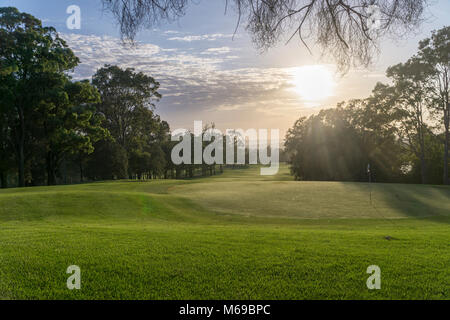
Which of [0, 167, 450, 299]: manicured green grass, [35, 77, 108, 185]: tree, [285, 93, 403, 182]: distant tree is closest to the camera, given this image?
[0, 167, 450, 299]: manicured green grass

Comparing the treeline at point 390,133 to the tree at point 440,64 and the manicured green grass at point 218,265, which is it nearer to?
the tree at point 440,64

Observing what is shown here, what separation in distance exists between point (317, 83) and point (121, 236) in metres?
5.89

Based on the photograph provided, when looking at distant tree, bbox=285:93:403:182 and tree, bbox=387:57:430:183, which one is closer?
tree, bbox=387:57:430:183

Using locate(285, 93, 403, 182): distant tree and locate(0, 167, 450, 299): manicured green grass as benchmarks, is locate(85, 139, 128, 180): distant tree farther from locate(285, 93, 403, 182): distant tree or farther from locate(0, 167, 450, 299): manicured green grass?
locate(0, 167, 450, 299): manicured green grass

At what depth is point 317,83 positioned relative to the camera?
Answer: 22.2 feet

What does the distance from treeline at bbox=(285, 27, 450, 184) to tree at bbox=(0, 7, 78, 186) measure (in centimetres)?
3682

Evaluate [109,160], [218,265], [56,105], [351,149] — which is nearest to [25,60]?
[56,105]

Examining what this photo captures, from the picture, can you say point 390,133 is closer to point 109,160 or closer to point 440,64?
point 440,64

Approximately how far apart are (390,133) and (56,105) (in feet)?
138

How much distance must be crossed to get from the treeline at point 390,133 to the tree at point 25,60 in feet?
121

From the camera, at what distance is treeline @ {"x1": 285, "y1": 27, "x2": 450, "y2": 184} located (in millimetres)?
33375

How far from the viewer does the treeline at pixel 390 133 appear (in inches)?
1314

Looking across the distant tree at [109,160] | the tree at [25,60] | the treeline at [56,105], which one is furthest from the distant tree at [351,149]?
the tree at [25,60]

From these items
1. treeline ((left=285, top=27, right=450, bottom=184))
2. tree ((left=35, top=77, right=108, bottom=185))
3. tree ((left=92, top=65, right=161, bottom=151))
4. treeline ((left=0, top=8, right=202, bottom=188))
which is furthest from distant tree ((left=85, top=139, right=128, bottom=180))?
treeline ((left=285, top=27, right=450, bottom=184))
